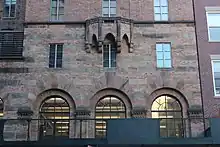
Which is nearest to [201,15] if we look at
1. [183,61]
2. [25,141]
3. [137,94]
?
[183,61]

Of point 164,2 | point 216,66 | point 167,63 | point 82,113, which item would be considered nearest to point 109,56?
point 167,63

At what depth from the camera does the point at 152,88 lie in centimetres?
2348

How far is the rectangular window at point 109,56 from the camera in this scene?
2416 centimetres

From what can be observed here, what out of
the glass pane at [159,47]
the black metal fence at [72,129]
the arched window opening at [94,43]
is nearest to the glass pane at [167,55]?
the glass pane at [159,47]

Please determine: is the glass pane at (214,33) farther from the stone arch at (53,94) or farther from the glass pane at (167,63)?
the stone arch at (53,94)

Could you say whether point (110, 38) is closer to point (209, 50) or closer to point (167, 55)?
point (167, 55)

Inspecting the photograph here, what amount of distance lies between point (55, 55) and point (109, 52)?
3381mm

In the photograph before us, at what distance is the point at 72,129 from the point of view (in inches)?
894

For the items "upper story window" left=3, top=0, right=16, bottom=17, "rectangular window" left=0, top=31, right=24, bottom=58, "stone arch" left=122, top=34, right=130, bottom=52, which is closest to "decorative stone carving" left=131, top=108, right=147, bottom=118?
"stone arch" left=122, top=34, right=130, bottom=52

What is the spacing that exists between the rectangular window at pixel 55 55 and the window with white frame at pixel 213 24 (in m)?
9.57

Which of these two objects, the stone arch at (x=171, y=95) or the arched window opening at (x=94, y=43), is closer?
A: the stone arch at (x=171, y=95)

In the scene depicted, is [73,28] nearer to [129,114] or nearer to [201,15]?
[129,114]

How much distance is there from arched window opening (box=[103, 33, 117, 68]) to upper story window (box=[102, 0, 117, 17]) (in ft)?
6.19

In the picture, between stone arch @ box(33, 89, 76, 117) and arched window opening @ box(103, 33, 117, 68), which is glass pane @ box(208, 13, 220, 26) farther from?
stone arch @ box(33, 89, 76, 117)
